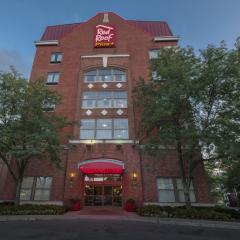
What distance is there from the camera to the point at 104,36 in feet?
103

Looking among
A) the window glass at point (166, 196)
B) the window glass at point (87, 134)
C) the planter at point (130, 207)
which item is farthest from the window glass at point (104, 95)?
the planter at point (130, 207)

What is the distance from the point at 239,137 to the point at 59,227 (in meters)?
13.6

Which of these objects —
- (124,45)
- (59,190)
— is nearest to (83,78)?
(124,45)

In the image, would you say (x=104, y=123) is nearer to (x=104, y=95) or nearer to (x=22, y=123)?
(x=104, y=95)

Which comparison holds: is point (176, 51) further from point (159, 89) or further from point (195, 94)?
point (195, 94)

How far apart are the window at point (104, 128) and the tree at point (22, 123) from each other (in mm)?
5007

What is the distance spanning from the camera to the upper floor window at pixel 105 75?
28078mm

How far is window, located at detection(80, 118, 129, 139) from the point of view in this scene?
24.7 metres

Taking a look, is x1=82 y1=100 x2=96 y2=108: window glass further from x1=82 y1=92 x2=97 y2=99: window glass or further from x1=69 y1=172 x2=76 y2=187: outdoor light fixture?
x1=69 y1=172 x2=76 y2=187: outdoor light fixture

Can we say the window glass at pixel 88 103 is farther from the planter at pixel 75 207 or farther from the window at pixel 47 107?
the planter at pixel 75 207

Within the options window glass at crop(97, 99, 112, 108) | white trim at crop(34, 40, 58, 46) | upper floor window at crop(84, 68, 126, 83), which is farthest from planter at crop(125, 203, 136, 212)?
white trim at crop(34, 40, 58, 46)

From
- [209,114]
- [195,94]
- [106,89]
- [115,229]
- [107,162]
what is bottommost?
[115,229]

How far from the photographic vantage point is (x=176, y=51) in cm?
2200

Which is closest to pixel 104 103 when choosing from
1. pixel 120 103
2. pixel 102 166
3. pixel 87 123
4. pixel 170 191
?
pixel 120 103
